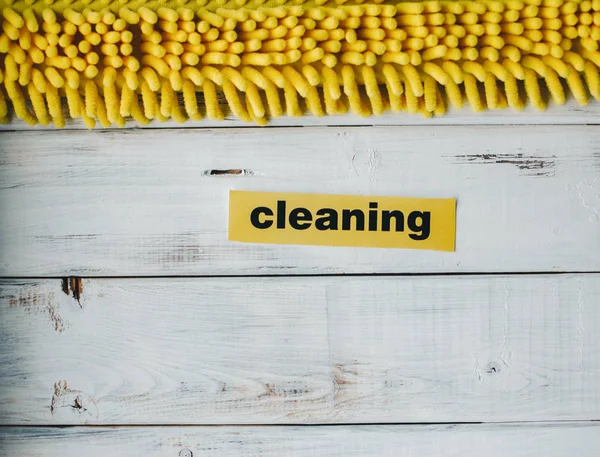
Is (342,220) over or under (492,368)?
over

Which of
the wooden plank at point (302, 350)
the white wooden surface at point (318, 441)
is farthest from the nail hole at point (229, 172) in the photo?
the white wooden surface at point (318, 441)

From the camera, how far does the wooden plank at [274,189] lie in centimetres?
49

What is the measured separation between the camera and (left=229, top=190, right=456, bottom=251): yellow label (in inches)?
19.1

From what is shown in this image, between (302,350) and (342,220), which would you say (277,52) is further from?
(302,350)

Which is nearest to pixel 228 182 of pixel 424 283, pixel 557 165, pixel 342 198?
pixel 342 198

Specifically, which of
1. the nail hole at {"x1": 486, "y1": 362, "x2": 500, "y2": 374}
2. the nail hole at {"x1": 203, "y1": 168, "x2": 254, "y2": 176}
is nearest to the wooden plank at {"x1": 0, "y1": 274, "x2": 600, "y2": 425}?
the nail hole at {"x1": 486, "y1": 362, "x2": 500, "y2": 374}

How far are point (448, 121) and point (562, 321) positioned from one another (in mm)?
222

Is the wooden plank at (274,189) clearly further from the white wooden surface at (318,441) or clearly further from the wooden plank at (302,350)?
the white wooden surface at (318,441)

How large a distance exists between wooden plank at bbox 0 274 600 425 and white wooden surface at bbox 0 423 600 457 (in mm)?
12

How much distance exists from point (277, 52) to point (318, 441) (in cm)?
37

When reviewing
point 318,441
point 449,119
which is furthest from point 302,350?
point 449,119

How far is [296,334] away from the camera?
0.49m

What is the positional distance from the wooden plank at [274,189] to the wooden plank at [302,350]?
0.02m

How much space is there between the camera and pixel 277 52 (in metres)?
0.45
